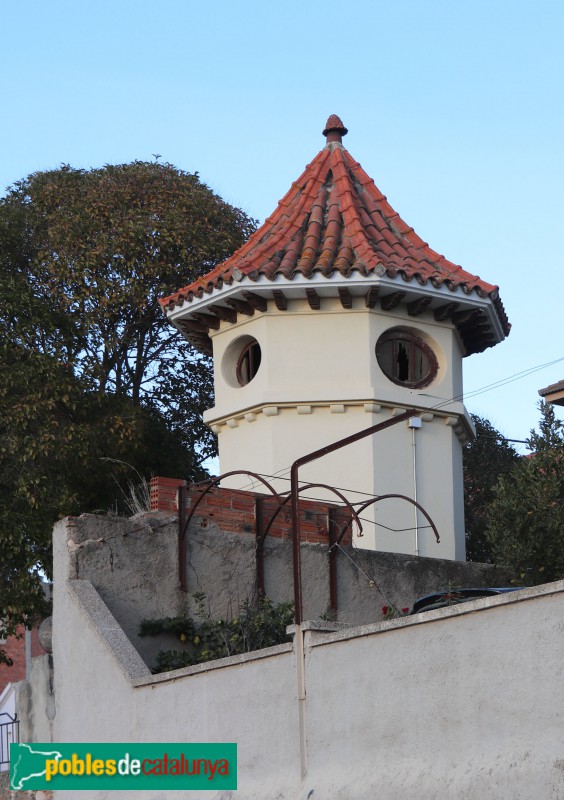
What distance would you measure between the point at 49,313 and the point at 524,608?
13.1 m

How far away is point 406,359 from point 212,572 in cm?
499

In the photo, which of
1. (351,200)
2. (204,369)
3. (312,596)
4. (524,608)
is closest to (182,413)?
(204,369)

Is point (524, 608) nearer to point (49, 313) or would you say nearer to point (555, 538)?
point (555, 538)

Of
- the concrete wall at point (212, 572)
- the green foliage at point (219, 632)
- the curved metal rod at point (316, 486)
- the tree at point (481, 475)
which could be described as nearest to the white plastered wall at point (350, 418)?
the curved metal rod at point (316, 486)

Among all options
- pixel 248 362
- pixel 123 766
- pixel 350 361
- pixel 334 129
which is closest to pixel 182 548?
pixel 123 766

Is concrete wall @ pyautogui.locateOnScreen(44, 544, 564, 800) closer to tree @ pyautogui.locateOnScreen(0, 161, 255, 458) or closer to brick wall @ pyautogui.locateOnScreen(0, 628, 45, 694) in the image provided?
tree @ pyautogui.locateOnScreen(0, 161, 255, 458)

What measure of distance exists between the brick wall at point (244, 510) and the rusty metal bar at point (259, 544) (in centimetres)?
3

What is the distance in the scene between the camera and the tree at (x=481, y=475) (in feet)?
84.3

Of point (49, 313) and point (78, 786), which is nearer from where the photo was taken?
point (78, 786)

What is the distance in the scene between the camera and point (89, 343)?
23.6 m

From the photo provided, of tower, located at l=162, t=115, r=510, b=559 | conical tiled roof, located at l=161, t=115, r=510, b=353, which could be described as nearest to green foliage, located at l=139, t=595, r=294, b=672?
tower, located at l=162, t=115, r=510, b=559

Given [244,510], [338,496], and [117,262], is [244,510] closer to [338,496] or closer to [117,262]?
[338,496]

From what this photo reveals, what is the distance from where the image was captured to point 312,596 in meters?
18.0

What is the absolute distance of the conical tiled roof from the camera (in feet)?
64.8
